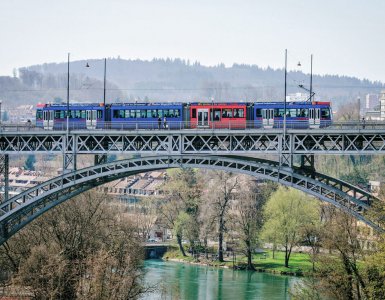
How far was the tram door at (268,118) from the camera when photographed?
4888 centimetres

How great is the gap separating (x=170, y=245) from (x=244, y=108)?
44645 mm

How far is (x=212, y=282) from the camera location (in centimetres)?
7194

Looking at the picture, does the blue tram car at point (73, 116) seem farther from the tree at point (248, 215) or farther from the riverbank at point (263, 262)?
the tree at point (248, 215)

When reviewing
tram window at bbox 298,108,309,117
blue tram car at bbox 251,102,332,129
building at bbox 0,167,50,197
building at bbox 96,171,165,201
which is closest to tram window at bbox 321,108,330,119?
blue tram car at bbox 251,102,332,129

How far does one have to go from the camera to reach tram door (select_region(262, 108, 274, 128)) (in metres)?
48.9

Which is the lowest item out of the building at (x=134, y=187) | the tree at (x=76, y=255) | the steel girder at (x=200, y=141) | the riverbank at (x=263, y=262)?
the riverbank at (x=263, y=262)

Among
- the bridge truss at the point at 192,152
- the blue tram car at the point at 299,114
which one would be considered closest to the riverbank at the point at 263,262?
the blue tram car at the point at 299,114

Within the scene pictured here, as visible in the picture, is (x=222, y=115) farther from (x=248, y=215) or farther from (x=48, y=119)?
(x=248, y=215)

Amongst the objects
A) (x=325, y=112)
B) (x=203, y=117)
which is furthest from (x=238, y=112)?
(x=325, y=112)

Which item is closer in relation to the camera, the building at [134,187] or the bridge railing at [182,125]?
the bridge railing at [182,125]

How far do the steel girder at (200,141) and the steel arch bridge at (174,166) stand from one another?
2.21 ft

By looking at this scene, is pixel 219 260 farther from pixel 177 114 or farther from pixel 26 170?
pixel 26 170

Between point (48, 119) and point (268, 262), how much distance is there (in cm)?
3564

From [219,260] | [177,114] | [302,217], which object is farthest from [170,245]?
[177,114]
